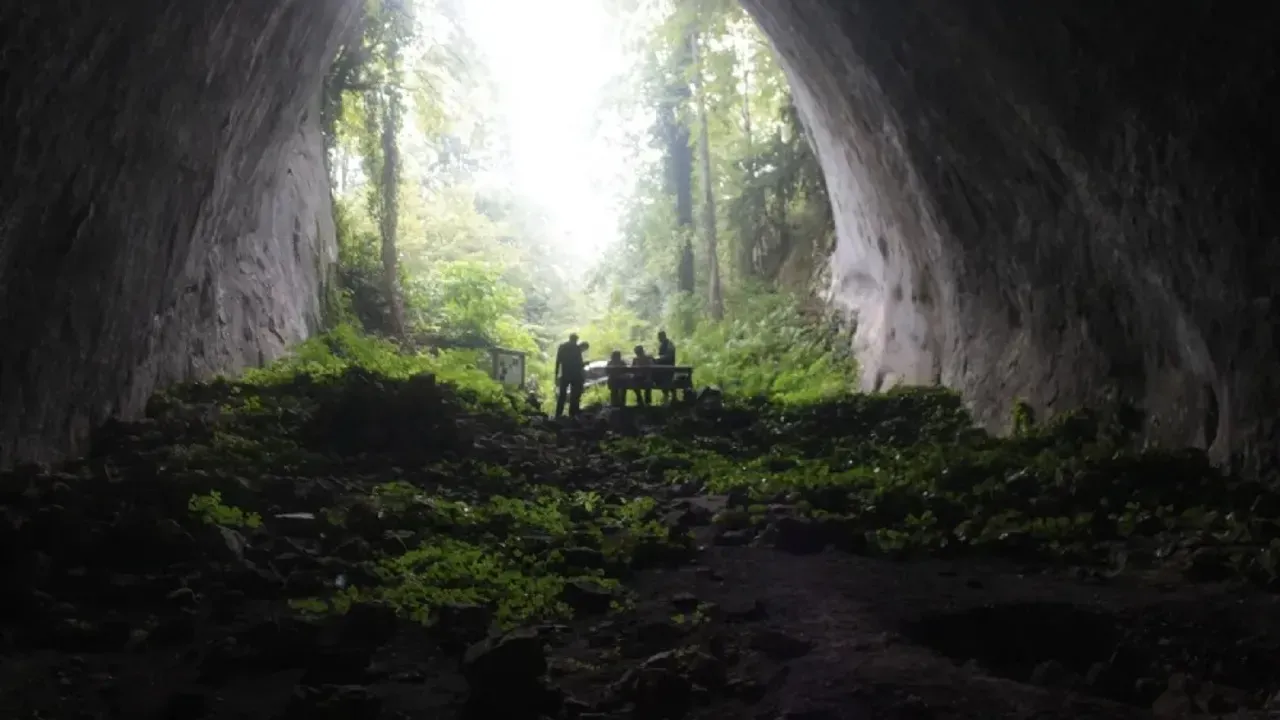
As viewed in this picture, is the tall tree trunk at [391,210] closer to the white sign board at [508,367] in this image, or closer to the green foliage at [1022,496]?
the white sign board at [508,367]

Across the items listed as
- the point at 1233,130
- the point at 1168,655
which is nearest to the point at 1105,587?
the point at 1168,655

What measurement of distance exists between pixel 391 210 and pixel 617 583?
654 inches

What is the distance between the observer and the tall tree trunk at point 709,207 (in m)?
24.9

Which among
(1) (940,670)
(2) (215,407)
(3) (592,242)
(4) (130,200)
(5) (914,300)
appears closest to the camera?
(1) (940,670)

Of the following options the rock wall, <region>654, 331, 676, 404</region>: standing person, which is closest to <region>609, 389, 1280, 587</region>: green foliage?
<region>654, 331, 676, 404</region>: standing person

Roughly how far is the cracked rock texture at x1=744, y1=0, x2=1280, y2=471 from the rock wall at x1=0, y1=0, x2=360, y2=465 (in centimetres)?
635

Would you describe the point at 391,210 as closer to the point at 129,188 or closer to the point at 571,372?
the point at 571,372

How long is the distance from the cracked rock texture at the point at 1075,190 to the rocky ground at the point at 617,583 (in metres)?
0.76

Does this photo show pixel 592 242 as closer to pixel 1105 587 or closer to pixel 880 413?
pixel 880 413

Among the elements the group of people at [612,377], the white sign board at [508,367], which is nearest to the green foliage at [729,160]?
the group of people at [612,377]

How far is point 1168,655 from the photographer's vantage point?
4.83 metres

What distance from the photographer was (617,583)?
21.0 ft

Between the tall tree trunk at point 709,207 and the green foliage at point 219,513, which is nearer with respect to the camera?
the green foliage at point 219,513

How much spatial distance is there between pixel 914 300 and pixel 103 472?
33.1 ft
